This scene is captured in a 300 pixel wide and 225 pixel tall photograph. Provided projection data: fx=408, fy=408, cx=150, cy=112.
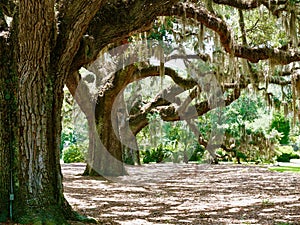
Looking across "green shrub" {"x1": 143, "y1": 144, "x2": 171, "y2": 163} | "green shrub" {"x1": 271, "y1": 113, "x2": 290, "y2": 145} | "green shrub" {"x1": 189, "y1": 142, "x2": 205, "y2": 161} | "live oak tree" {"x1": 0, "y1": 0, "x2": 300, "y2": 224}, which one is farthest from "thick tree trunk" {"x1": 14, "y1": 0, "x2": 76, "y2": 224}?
"green shrub" {"x1": 271, "y1": 113, "x2": 290, "y2": 145}

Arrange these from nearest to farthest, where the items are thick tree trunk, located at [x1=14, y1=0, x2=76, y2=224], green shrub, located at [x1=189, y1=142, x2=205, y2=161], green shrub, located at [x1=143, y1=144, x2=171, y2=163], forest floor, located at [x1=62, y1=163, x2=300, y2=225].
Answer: thick tree trunk, located at [x1=14, y1=0, x2=76, y2=224] → forest floor, located at [x1=62, y1=163, x2=300, y2=225] → green shrub, located at [x1=189, y1=142, x2=205, y2=161] → green shrub, located at [x1=143, y1=144, x2=171, y2=163]

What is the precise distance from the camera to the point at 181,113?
12781mm

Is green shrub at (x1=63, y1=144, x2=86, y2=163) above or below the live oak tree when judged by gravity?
below

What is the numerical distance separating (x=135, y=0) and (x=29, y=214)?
275 centimetres

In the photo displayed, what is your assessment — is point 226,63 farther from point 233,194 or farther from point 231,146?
point 231,146

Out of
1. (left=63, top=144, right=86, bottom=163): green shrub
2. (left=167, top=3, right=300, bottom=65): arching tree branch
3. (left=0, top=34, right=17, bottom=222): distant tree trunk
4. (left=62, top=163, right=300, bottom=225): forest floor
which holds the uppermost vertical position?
(left=167, top=3, right=300, bottom=65): arching tree branch

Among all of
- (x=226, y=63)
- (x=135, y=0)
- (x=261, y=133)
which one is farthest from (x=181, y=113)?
(x=135, y=0)

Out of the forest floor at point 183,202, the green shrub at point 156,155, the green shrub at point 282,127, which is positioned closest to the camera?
the forest floor at point 183,202

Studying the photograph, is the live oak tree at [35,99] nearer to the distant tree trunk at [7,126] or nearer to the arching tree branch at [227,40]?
the distant tree trunk at [7,126]

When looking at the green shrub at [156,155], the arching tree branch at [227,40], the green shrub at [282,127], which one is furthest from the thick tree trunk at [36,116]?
the green shrub at [282,127]

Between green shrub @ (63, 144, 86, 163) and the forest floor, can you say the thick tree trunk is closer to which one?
the forest floor

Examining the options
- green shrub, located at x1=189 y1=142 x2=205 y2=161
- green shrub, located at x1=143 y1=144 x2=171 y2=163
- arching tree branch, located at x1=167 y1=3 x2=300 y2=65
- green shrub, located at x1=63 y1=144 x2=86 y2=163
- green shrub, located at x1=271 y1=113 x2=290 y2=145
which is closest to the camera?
arching tree branch, located at x1=167 y1=3 x2=300 y2=65

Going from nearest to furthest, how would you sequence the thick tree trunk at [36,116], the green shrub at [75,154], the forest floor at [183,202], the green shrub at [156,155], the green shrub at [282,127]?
1. the thick tree trunk at [36,116]
2. the forest floor at [183,202]
3. the green shrub at [156,155]
4. the green shrub at [75,154]
5. the green shrub at [282,127]

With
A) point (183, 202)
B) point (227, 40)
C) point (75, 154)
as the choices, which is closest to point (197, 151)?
point (75, 154)
